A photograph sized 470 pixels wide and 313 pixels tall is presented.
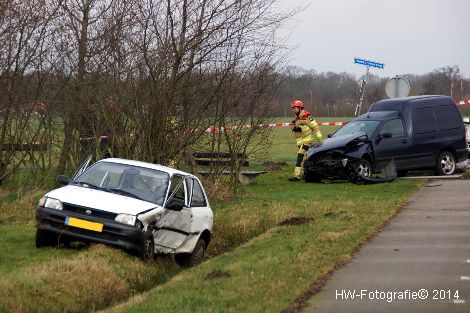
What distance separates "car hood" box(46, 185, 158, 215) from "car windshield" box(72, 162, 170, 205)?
235mm

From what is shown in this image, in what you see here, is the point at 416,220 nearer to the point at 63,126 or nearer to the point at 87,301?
the point at 87,301

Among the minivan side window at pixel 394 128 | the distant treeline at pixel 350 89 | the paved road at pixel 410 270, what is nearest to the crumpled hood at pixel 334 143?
the minivan side window at pixel 394 128

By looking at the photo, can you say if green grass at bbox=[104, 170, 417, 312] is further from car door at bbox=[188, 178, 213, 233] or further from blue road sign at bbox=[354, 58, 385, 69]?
blue road sign at bbox=[354, 58, 385, 69]

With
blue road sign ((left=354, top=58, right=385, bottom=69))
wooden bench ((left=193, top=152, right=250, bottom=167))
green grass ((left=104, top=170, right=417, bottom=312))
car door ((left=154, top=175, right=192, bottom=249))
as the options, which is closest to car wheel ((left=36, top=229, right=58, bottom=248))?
car door ((left=154, top=175, right=192, bottom=249))

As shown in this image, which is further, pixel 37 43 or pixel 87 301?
pixel 37 43

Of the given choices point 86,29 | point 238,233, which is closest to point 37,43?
point 86,29

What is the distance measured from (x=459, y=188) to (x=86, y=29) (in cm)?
949

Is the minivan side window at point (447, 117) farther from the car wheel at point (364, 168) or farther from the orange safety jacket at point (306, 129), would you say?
the orange safety jacket at point (306, 129)

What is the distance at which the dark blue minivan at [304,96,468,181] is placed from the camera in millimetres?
21672

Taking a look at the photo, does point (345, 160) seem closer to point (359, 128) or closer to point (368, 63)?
point (359, 128)

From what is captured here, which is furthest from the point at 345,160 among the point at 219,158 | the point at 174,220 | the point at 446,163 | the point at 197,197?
the point at 174,220

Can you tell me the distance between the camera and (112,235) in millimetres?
11828

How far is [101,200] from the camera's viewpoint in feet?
40.0

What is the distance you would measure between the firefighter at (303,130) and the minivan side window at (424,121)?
263 centimetres
